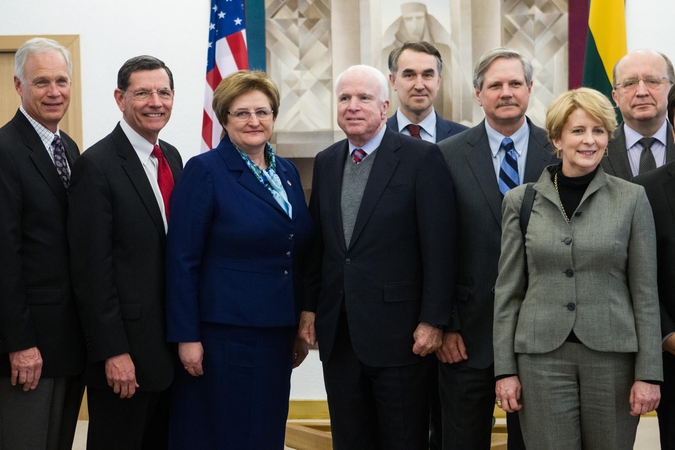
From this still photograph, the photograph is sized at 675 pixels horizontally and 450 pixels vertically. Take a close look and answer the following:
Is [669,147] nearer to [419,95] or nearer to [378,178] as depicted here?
[419,95]

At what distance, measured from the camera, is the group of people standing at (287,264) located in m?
2.21

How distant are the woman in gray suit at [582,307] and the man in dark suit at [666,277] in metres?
0.16

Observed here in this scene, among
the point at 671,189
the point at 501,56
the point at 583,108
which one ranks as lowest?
the point at 671,189

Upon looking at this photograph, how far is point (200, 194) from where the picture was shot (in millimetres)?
2412

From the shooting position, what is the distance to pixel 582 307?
2.11 metres

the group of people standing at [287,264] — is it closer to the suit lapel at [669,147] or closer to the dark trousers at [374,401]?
the dark trousers at [374,401]

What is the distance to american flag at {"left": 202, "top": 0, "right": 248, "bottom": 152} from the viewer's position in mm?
4230

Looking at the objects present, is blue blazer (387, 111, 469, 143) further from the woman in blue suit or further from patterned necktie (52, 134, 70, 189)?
patterned necktie (52, 134, 70, 189)

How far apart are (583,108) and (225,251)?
1.20 metres

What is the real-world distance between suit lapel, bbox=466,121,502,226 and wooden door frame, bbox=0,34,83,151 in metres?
2.85

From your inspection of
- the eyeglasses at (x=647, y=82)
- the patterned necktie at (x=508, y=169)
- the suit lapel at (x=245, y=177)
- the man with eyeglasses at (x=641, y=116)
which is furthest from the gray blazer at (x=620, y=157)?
the suit lapel at (x=245, y=177)

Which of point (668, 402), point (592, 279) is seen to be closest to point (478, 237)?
point (592, 279)

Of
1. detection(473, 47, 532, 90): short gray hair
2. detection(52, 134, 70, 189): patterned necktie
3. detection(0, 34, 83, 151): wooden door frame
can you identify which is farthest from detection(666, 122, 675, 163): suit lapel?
detection(0, 34, 83, 151): wooden door frame

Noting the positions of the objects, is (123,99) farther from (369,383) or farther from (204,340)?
(369,383)
